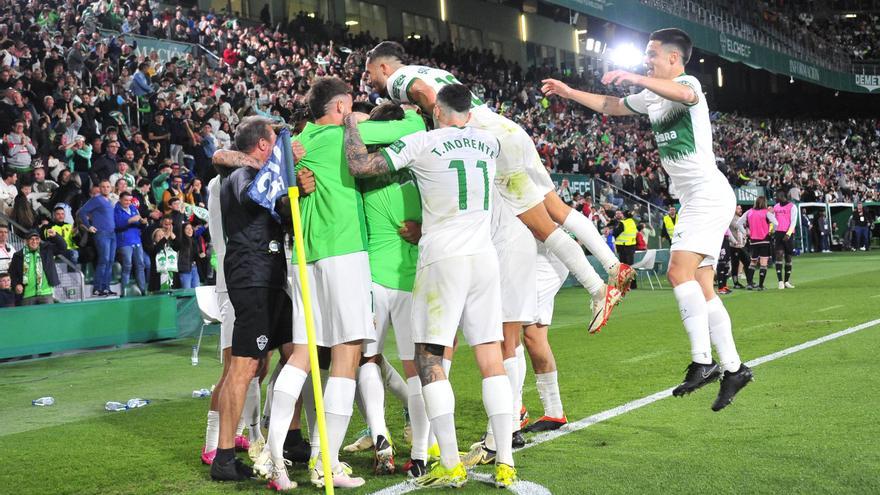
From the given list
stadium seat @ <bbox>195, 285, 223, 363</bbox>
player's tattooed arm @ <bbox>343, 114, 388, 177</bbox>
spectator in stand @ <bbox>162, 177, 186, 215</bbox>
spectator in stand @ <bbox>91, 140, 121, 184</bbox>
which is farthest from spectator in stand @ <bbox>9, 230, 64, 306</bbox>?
player's tattooed arm @ <bbox>343, 114, 388, 177</bbox>

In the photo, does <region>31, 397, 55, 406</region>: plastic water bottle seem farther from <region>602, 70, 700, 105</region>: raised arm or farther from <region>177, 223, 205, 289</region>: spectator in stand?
<region>177, 223, 205, 289</region>: spectator in stand

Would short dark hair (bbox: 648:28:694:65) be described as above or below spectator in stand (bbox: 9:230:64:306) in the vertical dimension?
above

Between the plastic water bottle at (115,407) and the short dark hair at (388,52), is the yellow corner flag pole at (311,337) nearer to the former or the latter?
the short dark hair at (388,52)

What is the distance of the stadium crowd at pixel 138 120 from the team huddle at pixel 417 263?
3.67 ft

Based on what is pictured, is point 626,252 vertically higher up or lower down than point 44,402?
higher up

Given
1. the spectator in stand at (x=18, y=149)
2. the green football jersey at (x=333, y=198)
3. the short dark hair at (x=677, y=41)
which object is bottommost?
the green football jersey at (x=333, y=198)

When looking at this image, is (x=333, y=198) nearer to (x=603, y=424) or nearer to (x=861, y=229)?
(x=603, y=424)

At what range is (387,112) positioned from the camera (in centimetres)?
644

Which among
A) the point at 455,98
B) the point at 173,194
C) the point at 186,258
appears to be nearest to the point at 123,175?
the point at 173,194

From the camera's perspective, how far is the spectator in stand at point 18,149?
16984mm

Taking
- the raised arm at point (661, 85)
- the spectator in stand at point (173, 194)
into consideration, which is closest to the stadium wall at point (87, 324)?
the spectator in stand at point (173, 194)

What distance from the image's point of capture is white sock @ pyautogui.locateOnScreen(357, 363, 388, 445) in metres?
6.29

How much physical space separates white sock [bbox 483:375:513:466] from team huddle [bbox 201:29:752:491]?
1 cm

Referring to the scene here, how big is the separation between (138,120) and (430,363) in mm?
16964
